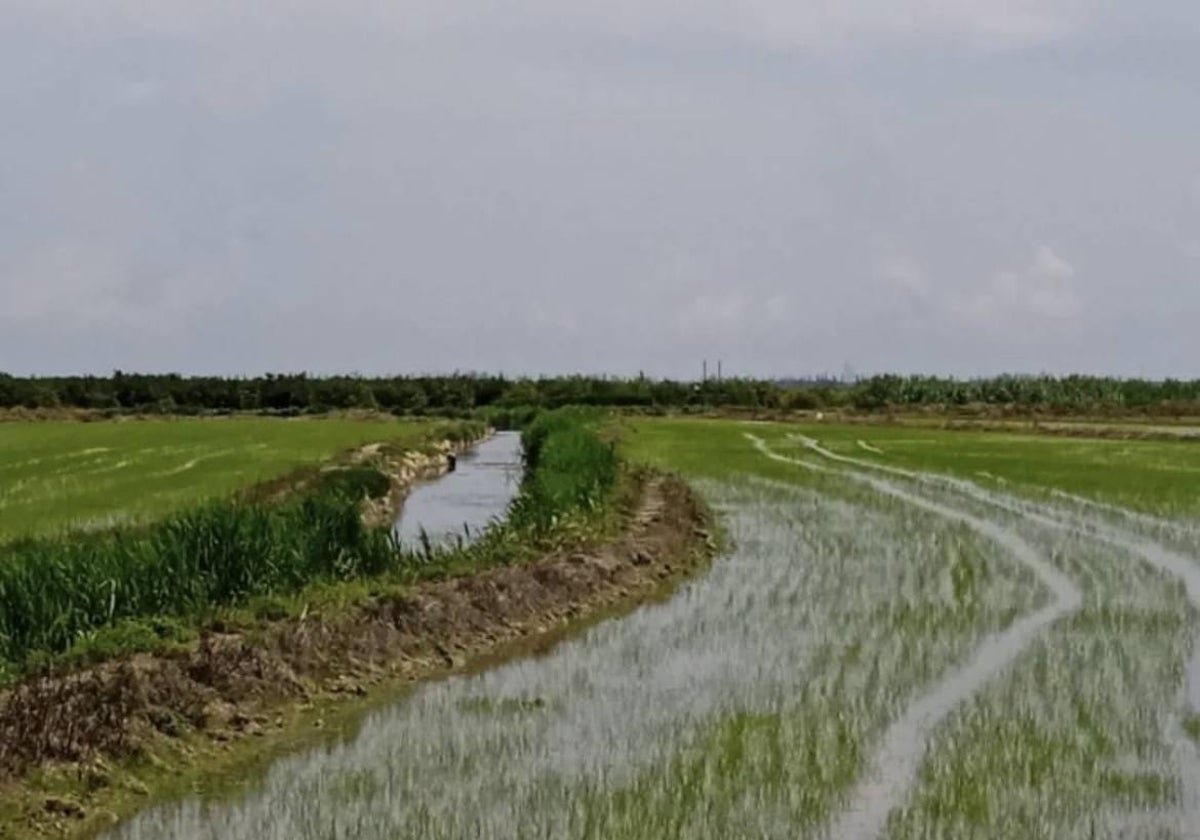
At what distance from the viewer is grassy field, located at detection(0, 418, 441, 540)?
18.3m

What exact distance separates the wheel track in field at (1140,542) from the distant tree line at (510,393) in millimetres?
41975

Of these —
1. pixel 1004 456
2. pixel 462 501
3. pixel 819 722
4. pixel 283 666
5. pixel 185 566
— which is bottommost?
pixel 462 501

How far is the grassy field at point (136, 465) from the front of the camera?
60.0 feet

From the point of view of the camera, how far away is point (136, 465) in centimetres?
2784

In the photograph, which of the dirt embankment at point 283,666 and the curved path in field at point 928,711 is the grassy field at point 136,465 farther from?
the curved path in field at point 928,711

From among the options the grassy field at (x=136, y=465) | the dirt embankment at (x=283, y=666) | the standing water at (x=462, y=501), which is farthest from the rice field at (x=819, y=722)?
the grassy field at (x=136, y=465)

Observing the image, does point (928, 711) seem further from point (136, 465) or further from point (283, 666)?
point (136, 465)

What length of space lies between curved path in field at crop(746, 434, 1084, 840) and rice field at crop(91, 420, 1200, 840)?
0.08ft

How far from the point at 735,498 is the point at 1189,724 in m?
15.2

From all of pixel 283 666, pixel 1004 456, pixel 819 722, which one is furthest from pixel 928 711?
pixel 1004 456

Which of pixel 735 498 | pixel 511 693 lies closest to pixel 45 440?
pixel 735 498

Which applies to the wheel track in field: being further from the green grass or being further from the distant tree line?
the distant tree line

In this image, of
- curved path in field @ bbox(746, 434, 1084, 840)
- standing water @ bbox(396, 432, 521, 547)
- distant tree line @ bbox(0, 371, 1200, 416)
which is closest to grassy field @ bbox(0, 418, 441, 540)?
standing water @ bbox(396, 432, 521, 547)

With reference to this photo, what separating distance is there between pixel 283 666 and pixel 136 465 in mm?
19859
